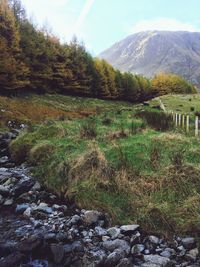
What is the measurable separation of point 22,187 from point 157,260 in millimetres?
6116

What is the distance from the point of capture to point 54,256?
8109 millimetres

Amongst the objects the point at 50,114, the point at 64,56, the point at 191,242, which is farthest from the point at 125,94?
the point at 191,242

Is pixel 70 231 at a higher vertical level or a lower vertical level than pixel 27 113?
lower

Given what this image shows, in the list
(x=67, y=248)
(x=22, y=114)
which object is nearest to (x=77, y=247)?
(x=67, y=248)

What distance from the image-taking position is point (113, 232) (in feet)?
30.2

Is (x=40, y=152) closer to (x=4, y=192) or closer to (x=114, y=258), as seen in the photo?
(x=4, y=192)

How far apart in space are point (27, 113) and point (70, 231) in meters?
24.2

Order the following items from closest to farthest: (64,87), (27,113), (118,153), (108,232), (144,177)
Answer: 1. (108,232)
2. (144,177)
3. (118,153)
4. (27,113)
5. (64,87)

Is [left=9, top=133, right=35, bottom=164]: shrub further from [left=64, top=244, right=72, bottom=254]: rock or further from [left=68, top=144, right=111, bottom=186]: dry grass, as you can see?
[left=64, top=244, right=72, bottom=254]: rock

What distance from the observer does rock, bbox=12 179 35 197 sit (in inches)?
489

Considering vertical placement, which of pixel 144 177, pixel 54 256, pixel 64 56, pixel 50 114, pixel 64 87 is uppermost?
pixel 64 56

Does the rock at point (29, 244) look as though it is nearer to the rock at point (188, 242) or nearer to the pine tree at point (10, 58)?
the rock at point (188, 242)

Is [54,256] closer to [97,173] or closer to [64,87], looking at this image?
[97,173]

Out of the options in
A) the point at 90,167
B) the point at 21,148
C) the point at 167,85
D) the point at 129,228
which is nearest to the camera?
the point at 129,228
